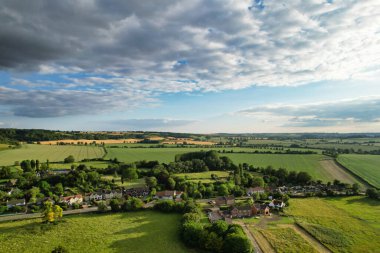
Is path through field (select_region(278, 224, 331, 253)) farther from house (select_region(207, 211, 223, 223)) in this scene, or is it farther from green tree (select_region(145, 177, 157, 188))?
green tree (select_region(145, 177, 157, 188))

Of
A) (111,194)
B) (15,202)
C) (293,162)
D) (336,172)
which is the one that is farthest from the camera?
(293,162)

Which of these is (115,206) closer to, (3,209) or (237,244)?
(3,209)

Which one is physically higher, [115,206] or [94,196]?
[115,206]

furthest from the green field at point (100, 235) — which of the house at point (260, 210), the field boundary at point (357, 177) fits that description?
the field boundary at point (357, 177)

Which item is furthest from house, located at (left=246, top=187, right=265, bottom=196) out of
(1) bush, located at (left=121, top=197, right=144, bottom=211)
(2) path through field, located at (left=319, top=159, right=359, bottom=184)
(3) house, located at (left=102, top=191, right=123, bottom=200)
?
(3) house, located at (left=102, top=191, right=123, bottom=200)

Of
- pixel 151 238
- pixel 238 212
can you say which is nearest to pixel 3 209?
pixel 151 238

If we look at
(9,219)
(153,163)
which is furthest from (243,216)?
(153,163)

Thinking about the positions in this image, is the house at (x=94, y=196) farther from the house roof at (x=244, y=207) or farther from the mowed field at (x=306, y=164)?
the mowed field at (x=306, y=164)
